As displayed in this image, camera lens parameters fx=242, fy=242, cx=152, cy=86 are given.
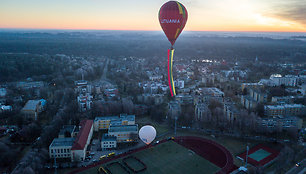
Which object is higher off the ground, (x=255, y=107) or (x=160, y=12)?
(x=160, y=12)

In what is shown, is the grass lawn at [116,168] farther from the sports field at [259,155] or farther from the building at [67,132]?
the sports field at [259,155]

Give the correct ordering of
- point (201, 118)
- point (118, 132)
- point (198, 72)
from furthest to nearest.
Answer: point (198, 72)
point (201, 118)
point (118, 132)

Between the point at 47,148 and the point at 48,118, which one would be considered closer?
the point at 47,148

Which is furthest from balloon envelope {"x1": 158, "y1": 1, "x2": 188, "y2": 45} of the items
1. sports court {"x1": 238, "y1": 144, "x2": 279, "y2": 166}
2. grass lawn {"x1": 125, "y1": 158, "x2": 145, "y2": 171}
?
→ sports court {"x1": 238, "y1": 144, "x2": 279, "y2": 166}

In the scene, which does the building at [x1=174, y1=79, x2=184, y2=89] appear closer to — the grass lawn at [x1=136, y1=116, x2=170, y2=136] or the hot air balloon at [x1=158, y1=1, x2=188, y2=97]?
the grass lawn at [x1=136, y1=116, x2=170, y2=136]

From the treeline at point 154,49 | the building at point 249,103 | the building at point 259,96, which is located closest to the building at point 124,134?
the building at point 249,103

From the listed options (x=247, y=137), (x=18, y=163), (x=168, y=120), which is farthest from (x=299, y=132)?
(x=18, y=163)

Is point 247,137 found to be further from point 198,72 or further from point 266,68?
point 266,68
